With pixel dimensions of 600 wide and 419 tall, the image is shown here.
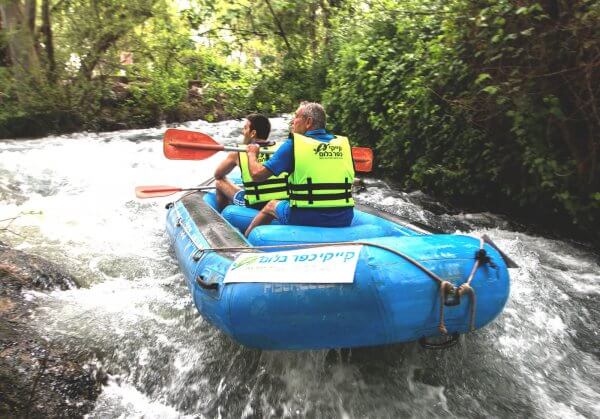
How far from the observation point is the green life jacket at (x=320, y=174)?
288 cm

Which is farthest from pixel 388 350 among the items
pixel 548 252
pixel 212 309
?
pixel 548 252

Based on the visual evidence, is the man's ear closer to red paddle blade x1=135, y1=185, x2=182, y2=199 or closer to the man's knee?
the man's knee

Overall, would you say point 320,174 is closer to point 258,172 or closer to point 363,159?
point 258,172

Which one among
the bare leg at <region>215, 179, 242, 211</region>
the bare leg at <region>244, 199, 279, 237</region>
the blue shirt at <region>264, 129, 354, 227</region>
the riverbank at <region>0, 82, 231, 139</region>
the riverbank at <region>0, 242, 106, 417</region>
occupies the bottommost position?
the riverbank at <region>0, 82, 231, 139</region>

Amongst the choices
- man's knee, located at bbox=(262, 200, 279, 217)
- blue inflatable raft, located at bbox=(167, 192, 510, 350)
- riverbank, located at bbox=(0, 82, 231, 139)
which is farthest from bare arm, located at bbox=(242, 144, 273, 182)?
riverbank, located at bbox=(0, 82, 231, 139)

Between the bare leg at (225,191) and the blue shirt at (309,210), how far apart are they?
4.26 ft

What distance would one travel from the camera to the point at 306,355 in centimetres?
261

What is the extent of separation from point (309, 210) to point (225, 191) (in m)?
1.50

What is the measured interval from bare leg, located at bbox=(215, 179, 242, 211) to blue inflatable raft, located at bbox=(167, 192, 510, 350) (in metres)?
1.88

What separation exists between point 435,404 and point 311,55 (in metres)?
8.84

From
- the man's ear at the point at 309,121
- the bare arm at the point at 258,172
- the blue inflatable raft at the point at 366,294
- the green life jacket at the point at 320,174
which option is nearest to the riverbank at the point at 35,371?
the blue inflatable raft at the point at 366,294

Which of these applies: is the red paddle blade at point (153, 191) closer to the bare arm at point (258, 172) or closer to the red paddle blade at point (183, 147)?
the red paddle blade at point (183, 147)

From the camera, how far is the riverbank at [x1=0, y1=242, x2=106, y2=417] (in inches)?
81.8

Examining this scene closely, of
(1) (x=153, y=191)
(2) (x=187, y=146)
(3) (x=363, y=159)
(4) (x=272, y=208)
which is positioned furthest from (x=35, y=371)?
(3) (x=363, y=159)
